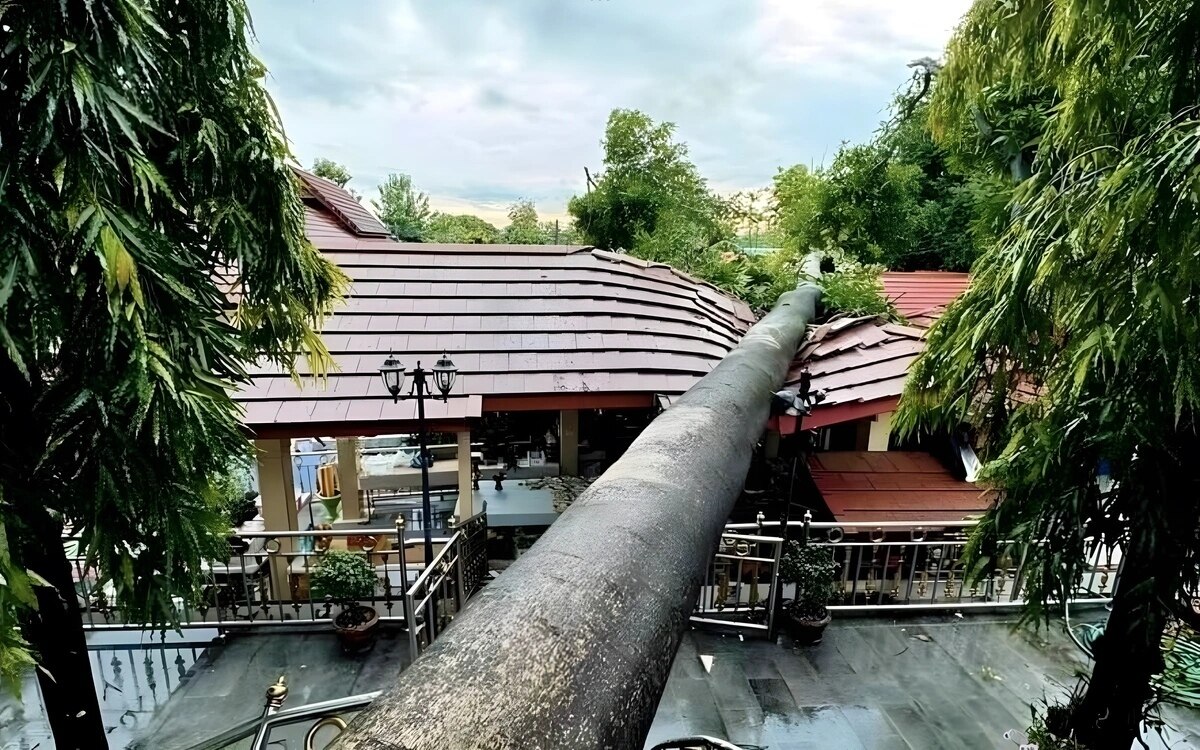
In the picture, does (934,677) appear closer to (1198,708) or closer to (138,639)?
(1198,708)

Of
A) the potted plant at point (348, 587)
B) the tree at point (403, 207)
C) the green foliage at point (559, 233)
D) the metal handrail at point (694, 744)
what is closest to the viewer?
the metal handrail at point (694, 744)

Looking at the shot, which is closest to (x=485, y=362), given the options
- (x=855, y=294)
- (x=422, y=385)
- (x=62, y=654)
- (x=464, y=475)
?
(x=464, y=475)

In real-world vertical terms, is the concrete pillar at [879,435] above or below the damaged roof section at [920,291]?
below

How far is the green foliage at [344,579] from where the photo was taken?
18.9 ft

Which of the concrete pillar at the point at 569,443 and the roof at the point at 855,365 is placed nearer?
the roof at the point at 855,365

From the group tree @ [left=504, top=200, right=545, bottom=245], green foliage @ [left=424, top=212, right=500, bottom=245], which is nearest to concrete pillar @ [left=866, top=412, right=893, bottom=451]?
tree @ [left=504, top=200, right=545, bottom=245]

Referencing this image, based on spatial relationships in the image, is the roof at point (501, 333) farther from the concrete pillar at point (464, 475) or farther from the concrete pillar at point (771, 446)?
the concrete pillar at point (771, 446)

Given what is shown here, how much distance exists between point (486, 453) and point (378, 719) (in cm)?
1145

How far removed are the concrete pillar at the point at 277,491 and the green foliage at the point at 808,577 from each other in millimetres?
5939

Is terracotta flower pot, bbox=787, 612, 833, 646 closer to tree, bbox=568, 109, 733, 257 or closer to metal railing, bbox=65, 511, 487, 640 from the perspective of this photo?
metal railing, bbox=65, 511, 487, 640

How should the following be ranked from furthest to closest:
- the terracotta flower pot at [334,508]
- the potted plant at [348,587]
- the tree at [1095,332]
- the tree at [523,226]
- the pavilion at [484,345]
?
the tree at [523,226], the terracotta flower pot at [334,508], the pavilion at [484,345], the potted plant at [348,587], the tree at [1095,332]

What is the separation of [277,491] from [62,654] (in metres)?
4.26

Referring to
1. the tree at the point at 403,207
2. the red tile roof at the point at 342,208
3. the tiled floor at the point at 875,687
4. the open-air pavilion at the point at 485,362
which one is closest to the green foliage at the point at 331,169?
the tree at the point at 403,207

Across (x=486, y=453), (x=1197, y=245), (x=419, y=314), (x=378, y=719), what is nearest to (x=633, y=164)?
(x=486, y=453)
